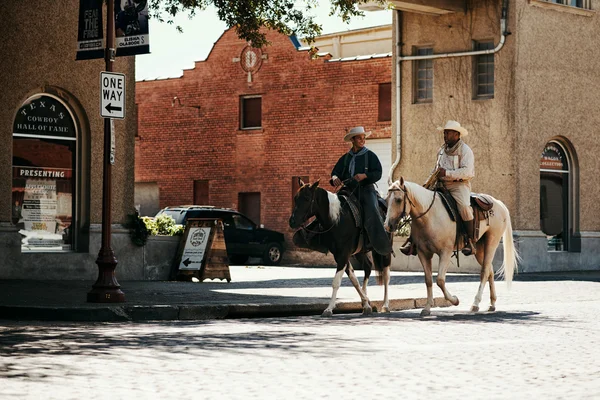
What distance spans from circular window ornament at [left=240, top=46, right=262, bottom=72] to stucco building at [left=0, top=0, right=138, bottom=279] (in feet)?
64.8

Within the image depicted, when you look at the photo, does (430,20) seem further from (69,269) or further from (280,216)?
(69,269)

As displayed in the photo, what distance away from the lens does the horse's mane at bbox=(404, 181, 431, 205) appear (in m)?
15.5

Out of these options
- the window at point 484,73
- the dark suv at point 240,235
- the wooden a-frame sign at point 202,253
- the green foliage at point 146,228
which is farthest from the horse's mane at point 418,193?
the dark suv at point 240,235

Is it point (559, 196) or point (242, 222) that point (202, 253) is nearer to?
point (559, 196)

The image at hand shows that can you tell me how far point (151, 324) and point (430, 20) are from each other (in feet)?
66.6

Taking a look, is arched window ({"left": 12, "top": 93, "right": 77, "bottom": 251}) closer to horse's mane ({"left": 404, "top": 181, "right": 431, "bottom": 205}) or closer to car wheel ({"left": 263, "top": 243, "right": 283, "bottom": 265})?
horse's mane ({"left": 404, "top": 181, "right": 431, "bottom": 205})

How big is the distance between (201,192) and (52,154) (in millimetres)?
22197

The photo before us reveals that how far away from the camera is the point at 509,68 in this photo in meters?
30.5

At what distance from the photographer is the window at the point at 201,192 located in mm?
43656

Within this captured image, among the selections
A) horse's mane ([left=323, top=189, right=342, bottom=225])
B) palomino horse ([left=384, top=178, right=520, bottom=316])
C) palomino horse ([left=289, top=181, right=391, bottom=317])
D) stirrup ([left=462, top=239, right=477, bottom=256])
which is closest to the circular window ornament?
palomino horse ([left=384, top=178, right=520, bottom=316])

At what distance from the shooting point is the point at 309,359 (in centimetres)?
984

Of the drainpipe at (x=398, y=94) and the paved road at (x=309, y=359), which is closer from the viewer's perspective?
the paved road at (x=309, y=359)

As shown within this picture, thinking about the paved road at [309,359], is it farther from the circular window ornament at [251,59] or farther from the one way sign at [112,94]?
the circular window ornament at [251,59]

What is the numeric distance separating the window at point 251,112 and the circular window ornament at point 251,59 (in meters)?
1.09
